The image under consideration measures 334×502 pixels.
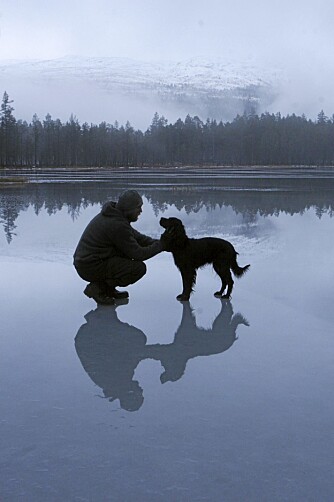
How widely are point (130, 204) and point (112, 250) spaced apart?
2.05ft

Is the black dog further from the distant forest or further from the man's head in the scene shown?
the distant forest

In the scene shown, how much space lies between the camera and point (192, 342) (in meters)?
5.54

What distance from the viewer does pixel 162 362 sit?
4922 mm

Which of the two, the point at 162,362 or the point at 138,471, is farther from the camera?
the point at 162,362

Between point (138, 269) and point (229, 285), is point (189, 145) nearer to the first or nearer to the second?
point (229, 285)

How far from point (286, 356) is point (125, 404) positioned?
67.2 inches

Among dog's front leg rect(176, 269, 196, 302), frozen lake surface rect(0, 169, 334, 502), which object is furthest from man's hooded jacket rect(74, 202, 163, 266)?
frozen lake surface rect(0, 169, 334, 502)

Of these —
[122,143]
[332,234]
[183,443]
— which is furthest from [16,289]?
[122,143]

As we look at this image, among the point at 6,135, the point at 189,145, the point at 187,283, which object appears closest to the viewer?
the point at 187,283

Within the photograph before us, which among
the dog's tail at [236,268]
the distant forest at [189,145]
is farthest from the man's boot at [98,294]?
the distant forest at [189,145]

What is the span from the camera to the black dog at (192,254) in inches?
274

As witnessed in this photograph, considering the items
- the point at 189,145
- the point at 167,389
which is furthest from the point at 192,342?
the point at 189,145

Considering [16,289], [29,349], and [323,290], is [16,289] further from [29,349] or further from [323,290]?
[323,290]

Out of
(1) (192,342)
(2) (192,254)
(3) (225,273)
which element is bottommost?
(1) (192,342)
